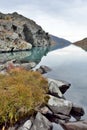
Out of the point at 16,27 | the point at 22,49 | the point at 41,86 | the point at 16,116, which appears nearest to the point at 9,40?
the point at 22,49

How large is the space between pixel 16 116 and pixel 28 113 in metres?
1.92

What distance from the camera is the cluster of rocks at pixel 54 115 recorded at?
27.1 m

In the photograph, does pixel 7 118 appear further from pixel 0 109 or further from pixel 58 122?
pixel 58 122

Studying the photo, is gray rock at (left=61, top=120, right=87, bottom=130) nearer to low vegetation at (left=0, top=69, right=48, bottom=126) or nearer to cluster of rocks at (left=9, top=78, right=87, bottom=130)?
cluster of rocks at (left=9, top=78, right=87, bottom=130)

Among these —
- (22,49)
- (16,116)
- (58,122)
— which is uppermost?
(16,116)

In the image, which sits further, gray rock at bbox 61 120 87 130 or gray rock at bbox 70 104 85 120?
gray rock at bbox 70 104 85 120

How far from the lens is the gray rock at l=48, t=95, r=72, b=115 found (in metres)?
32.3

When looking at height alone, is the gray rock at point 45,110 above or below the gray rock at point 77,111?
above

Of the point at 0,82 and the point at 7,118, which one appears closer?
the point at 7,118

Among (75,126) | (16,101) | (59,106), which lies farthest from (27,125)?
(59,106)

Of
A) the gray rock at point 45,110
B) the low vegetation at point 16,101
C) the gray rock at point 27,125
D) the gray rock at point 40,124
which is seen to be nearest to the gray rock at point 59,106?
the gray rock at point 45,110

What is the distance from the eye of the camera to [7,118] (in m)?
25.4

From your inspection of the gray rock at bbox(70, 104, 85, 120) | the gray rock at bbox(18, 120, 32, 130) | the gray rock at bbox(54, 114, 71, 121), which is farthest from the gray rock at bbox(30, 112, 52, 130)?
the gray rock at bbox(70, 104, 85, 120)

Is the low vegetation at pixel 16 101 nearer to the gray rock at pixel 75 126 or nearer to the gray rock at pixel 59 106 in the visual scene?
the gray rock at pixel 59 106
